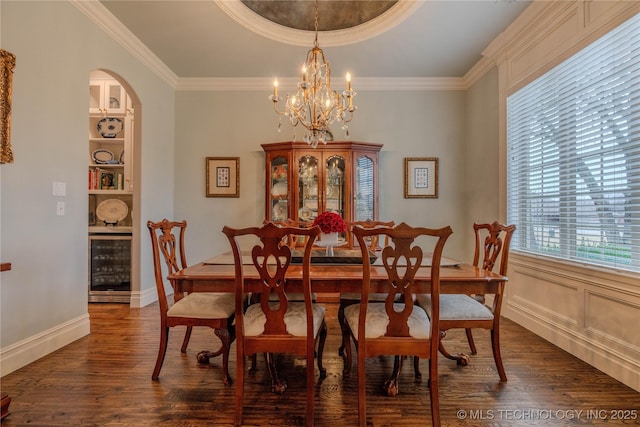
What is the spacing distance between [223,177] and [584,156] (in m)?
3.65

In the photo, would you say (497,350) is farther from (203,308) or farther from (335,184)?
(335,184)

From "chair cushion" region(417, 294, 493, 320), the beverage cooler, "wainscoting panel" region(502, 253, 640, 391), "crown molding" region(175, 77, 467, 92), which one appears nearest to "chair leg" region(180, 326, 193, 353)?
"chair cushion" region(417, 294, 493, 320)

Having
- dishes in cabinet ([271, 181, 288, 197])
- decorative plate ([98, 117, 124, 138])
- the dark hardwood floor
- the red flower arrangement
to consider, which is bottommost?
the dark hardwood floor

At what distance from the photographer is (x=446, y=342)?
2.47 metres

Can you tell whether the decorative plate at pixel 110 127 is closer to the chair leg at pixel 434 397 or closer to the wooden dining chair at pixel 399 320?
the wooden dining chair at pixel 399 320

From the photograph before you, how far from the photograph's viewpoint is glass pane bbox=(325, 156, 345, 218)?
378 cm

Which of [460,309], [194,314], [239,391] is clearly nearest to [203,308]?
[194,314]

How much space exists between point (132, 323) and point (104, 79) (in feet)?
9.47

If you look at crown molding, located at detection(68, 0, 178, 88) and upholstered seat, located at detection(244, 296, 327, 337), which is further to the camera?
crown molding, located at detection(68, 0, 178, 88)

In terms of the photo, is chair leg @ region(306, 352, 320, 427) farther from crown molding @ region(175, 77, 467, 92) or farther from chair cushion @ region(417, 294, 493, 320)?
crown molding @ region(175, 77, 467, 92)

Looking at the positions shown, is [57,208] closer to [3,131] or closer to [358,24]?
[3,131]

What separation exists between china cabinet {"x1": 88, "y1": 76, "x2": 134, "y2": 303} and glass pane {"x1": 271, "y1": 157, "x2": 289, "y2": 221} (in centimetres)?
165

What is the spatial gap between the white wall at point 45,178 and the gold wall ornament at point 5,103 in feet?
0.23

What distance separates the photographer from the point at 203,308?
1853 millimetres
